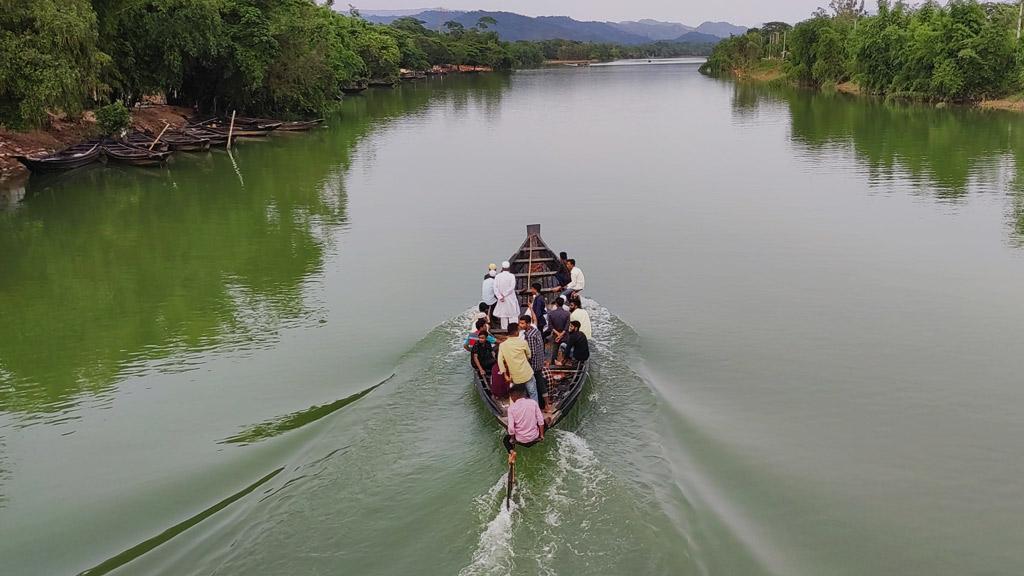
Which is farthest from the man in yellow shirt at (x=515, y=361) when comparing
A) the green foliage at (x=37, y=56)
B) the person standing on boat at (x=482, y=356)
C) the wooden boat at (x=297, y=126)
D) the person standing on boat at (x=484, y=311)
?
the wooden boat at (x=297, y=126)

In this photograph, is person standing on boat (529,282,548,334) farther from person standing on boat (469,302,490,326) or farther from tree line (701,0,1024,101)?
tree line (701,0,1024,101)

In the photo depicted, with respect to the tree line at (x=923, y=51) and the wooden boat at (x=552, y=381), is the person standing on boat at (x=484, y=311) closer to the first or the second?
the wooden boat at (x=552, y=381)

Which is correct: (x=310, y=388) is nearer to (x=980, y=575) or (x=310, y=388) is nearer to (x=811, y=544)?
(x=811, y=544)

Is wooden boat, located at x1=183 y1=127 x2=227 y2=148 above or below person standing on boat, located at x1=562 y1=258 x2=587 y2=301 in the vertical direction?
above

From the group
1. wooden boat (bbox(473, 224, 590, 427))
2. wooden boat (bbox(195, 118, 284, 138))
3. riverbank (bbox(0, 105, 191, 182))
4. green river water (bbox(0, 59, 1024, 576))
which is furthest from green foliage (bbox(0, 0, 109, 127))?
wooden boat (bbox(473, 224, 590, 427))

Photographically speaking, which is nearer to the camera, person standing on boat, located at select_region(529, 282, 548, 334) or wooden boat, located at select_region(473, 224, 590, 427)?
wooden boat, located at select_region(473, 224, 590, 427)

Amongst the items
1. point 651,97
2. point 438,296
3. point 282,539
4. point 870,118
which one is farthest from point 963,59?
point 282,539

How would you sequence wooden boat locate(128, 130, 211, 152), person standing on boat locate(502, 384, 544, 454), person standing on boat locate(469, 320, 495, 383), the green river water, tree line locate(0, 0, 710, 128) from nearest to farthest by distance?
the green river water < person standing on boat locate(502, 384, 544, 454) < person standing on boat locate(469, 320, 495, 383) < tree line locate(0, 0, 710, 128) < wooden boat locate(128, 130, 211, 152)
